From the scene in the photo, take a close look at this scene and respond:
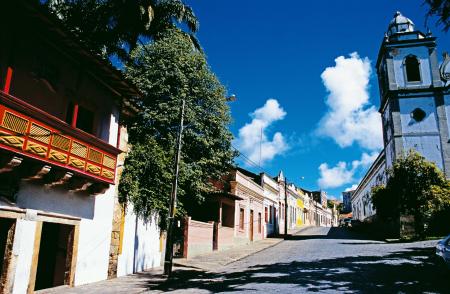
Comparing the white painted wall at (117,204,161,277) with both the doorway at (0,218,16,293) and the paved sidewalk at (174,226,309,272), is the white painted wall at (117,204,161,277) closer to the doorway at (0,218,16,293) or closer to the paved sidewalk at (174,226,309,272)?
the paved sidewalk at (174,226,309,272)

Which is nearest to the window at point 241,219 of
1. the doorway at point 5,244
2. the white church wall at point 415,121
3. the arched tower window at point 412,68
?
the white church wall at point 415,121

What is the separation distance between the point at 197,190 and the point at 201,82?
583cm

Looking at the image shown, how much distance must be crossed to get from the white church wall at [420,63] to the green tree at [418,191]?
306 inches

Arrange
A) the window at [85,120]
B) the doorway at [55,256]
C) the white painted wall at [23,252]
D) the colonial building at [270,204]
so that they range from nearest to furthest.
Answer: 1. the white painted wall at [23,252]
2. the doorway at [55,256]
3. the window at [85,120]
4. the colonial building at [270,204]

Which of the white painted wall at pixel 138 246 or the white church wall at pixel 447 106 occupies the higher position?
the white church wall at pixel 447 106

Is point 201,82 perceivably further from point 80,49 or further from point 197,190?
point 80,49

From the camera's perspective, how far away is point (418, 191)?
22.5 metres

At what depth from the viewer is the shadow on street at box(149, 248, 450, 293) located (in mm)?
9508

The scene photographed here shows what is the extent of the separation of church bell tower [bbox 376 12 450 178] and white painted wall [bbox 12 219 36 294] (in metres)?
25.5

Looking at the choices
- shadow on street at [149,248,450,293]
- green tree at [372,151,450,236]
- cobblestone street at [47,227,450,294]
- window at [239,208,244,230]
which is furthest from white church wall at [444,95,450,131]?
window at [239,208,244,230]

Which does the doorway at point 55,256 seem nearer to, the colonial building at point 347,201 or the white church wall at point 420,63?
the white church wall at point 420,63

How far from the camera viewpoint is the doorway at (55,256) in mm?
10477

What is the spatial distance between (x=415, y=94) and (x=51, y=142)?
27.4m

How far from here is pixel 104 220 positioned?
39.2 ft
